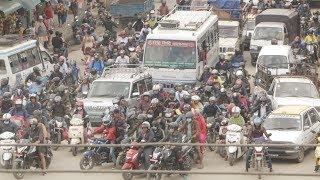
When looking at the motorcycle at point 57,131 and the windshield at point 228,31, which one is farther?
the windshield at point 228,31

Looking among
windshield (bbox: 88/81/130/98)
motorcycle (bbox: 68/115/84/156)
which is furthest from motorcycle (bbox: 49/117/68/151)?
windshield (bbox: 88/81/130/98)

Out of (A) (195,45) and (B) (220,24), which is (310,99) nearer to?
(A) (195,45)

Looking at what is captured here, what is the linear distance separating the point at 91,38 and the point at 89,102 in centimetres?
1073

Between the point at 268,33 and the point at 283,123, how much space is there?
47.8ft

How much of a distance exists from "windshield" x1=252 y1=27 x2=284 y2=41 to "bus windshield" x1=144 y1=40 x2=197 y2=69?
9328mm

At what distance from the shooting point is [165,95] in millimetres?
24469

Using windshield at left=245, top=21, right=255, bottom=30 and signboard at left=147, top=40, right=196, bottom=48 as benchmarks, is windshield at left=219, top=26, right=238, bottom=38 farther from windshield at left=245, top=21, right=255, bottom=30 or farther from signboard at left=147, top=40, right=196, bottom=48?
signboard at left=147, top=40, right=196, bottom=48

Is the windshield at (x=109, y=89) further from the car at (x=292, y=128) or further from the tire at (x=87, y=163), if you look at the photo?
the tire at (x=87, y=163)

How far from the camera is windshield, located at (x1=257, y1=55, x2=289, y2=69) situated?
1205 inches

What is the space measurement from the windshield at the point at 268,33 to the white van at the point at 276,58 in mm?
3484

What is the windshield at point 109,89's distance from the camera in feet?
80.9

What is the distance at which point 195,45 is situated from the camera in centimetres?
2711

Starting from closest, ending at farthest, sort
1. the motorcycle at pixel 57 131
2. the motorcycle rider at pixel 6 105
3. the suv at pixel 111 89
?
1. the motorcycle at pixel 57 131
2. the motorcycle rider at pixel 6 105
3. the suv at pixel 111 89

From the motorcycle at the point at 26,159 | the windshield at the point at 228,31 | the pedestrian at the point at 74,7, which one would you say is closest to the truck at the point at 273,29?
the windshield at the point at 228,31
